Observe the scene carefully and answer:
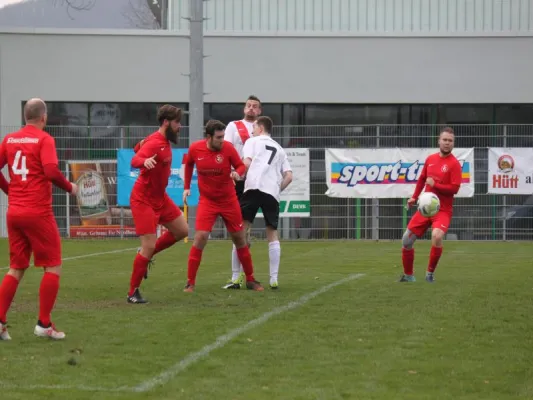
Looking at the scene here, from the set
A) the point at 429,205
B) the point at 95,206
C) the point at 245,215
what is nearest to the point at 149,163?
the point at 245,215

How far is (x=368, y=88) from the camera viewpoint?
27.7 m

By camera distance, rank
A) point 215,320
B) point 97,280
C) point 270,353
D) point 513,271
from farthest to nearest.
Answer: point 513,271 → point 97,280 → point 215,320 → point 270,353

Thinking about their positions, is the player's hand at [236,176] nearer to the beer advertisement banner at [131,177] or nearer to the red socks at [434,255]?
the red socks at [434,255]

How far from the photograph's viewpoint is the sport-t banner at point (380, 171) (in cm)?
2409

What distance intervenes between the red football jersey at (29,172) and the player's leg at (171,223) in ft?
9.52

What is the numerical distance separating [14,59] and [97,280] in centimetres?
1509

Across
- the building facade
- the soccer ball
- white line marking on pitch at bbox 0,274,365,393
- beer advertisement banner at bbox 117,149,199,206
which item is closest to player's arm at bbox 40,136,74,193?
white line marking on pitch at bbox 0,274,365,393

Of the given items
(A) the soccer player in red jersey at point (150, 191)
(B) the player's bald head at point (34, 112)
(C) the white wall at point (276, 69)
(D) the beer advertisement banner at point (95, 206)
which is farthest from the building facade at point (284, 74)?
(B) the player's bald head at point (34, 112)

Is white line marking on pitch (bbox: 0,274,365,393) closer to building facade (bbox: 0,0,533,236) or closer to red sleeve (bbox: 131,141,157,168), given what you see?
red sleeve (bbox: 131,141,157,168)

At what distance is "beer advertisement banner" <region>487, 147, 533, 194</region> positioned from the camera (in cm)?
2398

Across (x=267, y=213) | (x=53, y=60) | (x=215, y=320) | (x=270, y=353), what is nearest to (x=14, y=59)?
(x=53, y=60)

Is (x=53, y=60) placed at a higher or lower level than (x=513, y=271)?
higher

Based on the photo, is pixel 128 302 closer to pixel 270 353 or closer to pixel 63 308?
pixel 63 308

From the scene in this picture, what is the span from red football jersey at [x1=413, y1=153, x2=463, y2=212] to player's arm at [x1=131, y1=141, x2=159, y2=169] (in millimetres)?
3881
